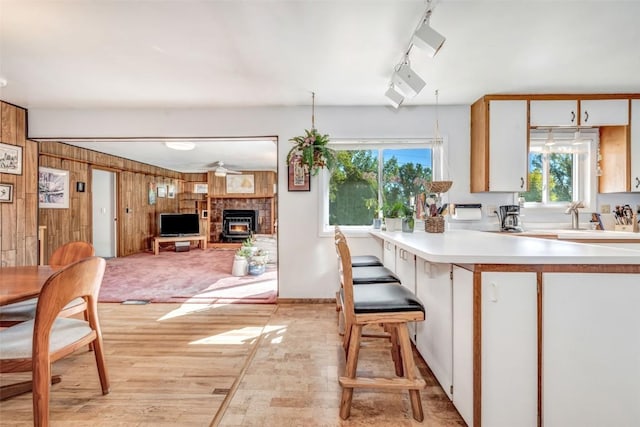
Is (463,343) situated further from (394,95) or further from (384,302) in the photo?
(394,95)

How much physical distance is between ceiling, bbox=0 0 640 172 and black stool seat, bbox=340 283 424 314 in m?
1.70

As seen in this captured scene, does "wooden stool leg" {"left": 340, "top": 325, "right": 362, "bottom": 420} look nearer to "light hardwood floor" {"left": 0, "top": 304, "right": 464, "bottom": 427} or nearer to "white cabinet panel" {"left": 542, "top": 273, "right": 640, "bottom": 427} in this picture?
"light hardwood floor" {"left": 0, "top": 304, "right": 464, "bottom": 427}

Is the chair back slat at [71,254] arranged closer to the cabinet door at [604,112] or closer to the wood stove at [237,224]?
the cabinet door at [604,112]

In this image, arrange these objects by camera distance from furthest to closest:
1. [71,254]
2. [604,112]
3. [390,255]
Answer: [604,112] → [390,255] → [71,254]

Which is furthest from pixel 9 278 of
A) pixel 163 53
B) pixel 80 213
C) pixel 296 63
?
pixel 80 213

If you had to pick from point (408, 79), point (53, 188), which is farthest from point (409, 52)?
point (53, 188)

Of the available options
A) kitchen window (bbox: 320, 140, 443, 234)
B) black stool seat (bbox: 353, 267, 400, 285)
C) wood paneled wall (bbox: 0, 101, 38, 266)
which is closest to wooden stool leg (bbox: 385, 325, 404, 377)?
black stool seat (bbox: 353, 267, 400, 285)

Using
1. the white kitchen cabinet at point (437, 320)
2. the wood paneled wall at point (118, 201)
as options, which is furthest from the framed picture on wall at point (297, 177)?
the wood paneled wall at point (118, 201)

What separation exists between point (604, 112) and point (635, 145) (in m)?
0.48

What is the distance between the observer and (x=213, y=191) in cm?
884

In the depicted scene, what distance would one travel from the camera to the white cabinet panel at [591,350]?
4.15 feet

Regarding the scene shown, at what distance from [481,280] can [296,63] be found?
2.15 metres

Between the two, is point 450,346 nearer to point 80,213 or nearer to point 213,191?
Result: point 80,213

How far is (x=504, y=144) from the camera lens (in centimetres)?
319
